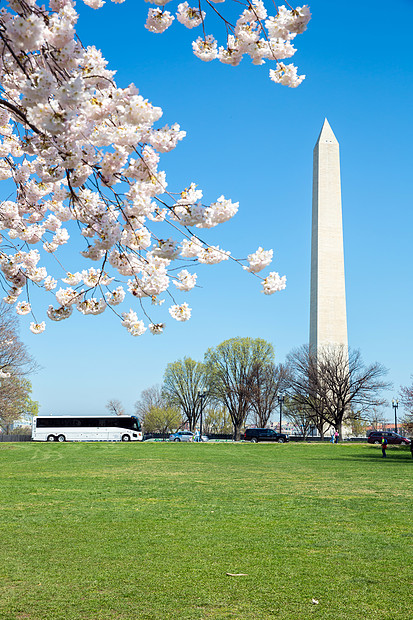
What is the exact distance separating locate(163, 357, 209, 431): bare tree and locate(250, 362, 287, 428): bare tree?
8.03 metres

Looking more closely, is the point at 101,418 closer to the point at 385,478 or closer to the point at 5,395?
the point at 5,395

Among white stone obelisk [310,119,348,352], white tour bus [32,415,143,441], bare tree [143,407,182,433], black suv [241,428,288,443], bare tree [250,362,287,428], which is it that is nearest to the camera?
black suv [241,428,288,443]

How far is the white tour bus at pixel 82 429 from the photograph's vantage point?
2186 inches

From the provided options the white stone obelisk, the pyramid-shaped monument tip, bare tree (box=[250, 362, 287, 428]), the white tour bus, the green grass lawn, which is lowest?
the green grass lawn

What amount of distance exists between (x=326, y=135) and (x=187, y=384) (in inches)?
1236

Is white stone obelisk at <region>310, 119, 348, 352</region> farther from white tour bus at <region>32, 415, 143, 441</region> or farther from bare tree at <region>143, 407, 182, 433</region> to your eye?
bare tree at <region>143, 407, 182, 433</region>

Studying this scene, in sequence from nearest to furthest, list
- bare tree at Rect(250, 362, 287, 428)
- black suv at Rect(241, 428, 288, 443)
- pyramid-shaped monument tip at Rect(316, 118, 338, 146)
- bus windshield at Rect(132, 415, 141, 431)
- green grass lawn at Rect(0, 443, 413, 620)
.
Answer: green grass lawn at Rect(0, 443, 413, 620), black suv at Rect(241, 428, 288, 443), pyramid-shaped monument tip at Rect(316, 118, 338, 146), bus windshield at Rect(132, 415, 141, 431), bare tree at Rect(250, 362, 287, 428)

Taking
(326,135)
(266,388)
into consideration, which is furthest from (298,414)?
(326,135)

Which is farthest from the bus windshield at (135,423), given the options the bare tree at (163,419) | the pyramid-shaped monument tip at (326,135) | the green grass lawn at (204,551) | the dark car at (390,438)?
the green grass lawn at (204,551)

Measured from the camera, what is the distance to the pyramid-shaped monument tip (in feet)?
177

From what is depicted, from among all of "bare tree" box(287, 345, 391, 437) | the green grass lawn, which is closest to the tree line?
"bare tree" box(287, 345, 391, 437)

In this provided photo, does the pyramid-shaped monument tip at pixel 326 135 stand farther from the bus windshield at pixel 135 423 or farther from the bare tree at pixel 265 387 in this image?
the bus windshield at pixel 135 423

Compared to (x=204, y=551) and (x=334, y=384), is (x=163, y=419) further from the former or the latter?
(x=204, y=551)

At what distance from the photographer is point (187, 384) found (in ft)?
227
